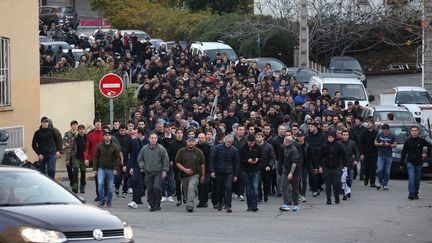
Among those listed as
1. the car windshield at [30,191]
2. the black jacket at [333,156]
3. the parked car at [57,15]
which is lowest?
the black jacket at [333,156]

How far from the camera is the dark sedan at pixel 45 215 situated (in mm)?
12938

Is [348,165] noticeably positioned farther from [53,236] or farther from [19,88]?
[53,236]

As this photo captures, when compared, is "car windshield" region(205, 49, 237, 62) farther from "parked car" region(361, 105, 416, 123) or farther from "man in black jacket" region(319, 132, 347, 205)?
"man in black jacket" region(319, 132, 347, 205)

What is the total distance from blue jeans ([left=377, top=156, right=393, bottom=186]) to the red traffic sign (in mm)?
6652

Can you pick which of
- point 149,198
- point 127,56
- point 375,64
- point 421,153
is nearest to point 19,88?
point 149,198

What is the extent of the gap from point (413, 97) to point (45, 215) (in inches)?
1058

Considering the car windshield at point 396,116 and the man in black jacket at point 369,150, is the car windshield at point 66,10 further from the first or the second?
the man in black jacket at point 369,150

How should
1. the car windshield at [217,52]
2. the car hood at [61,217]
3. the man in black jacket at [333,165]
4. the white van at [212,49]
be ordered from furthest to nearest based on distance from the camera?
the car windshield at [217,52]
the white van at [212,49]
the man in black jacket at [333,165]
the car hood at [61,217]

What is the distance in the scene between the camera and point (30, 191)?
1416 centimetres

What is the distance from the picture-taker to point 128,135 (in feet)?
81.5

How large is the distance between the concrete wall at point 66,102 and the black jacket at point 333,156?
30.6ft

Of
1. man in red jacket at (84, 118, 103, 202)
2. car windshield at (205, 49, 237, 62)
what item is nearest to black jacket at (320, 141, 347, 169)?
man in red jacket at (84, 118, 103, 202)

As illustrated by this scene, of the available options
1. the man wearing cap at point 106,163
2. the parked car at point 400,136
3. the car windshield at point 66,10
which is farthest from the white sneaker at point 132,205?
the car windshield at point 66,10

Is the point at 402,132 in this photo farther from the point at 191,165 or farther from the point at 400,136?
the point at 191,165
